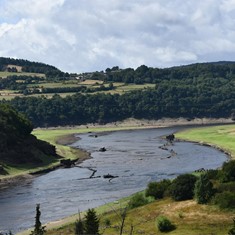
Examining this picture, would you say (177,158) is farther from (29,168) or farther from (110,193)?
(110,193)

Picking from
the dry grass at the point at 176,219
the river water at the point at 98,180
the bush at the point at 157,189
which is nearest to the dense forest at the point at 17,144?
the river water at the point at 98,180

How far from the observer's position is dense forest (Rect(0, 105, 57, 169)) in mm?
131500

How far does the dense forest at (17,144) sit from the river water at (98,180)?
992 cm

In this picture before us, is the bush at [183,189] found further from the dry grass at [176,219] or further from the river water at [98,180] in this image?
the river water at [98,180]

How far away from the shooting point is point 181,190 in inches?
2707

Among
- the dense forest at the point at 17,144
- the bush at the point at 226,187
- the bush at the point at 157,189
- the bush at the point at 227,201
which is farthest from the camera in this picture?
the dense forest at the point at 17,144

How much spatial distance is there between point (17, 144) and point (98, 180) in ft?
107

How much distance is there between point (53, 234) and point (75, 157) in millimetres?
85773

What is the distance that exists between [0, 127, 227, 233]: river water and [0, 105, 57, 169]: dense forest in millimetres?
9923

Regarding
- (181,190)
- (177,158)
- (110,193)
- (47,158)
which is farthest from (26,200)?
(177,158)

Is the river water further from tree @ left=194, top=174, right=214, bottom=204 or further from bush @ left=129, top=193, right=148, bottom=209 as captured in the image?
tree @ left=194, top=174, right=214, bottom=204

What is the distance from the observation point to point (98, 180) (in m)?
114

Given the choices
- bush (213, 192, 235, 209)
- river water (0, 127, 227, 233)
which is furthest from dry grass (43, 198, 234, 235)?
river water (0, 127, 227, 233)

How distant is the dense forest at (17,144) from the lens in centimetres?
13150
